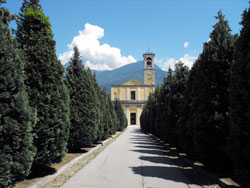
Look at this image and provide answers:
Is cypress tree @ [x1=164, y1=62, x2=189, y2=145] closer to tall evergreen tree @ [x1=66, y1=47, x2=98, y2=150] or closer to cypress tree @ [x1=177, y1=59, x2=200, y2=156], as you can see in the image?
cypress tree @ [x1=177, y1=59, x2=200, y2=156]

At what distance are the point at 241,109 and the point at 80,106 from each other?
7.72 meters

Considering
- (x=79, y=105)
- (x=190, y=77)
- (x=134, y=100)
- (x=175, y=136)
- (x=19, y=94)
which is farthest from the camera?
(x=134, y=100)

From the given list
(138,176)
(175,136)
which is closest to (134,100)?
(175,136)

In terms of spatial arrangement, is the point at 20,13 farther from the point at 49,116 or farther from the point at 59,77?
the point at 49,116

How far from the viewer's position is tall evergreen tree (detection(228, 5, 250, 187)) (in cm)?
445

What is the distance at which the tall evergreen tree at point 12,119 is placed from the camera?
13.4ft

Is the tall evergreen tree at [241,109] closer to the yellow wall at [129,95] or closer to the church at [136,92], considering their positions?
the yellow wall at [129,95]

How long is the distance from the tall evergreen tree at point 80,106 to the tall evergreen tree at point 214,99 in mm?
5271

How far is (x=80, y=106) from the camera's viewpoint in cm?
1090

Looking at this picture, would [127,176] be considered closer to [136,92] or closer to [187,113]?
[187,113]

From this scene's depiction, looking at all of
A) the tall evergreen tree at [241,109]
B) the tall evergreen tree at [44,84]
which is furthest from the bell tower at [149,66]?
the tall evergreen tree at [241,109]

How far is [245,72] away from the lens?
4.68 metres

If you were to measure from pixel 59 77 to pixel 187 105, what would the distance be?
19.7 ft

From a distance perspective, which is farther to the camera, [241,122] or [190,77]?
[190,77]
